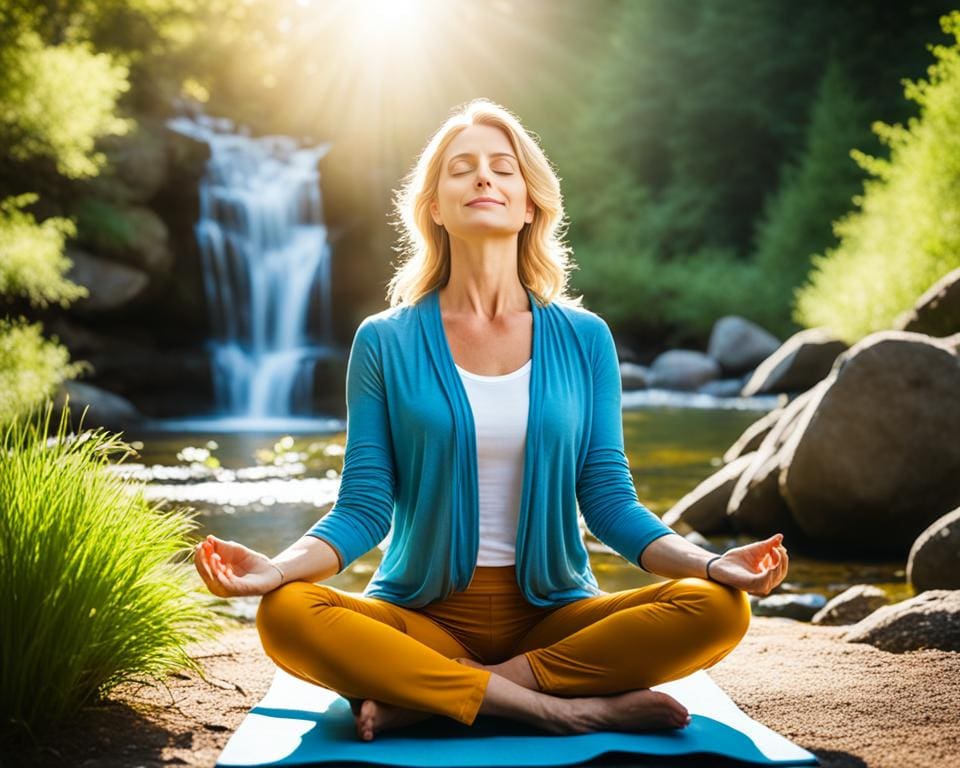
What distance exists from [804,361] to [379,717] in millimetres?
14102

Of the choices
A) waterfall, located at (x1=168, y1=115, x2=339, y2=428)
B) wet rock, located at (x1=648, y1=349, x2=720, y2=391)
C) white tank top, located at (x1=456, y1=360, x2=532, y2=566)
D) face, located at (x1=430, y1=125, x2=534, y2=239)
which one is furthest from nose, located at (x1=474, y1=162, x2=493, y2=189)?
wet rock, located at (x1=648, y1=349, x2=720, y2=391)

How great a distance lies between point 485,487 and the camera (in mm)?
2959

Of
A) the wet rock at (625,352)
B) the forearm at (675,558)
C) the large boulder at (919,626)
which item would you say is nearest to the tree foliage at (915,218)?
the wet rock at (625,352)

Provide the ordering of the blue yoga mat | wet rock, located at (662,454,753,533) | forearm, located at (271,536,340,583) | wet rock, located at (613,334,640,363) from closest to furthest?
the blue yoga mat
forearm, located at (271,536,340,583)
wet rock, located at (662,454,753,533)
wet rock, located at (613,334,640,363)

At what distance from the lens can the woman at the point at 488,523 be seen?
103 inches

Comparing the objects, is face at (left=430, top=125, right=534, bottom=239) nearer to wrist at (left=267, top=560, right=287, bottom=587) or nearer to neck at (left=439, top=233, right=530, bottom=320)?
neck at (left=439, top=233, right=530, bottom=320)

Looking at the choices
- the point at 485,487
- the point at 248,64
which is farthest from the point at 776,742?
the point at 248,64

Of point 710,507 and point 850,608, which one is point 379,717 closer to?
point 850,608

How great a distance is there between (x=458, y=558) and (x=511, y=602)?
23cm

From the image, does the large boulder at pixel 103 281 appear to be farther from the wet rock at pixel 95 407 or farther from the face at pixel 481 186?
the face at pixel 481 186

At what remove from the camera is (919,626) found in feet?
12.2

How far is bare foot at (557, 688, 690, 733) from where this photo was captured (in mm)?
2633

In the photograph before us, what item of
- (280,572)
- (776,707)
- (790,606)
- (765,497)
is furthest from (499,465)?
(765,497)

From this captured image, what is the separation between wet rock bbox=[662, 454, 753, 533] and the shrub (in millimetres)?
4916
